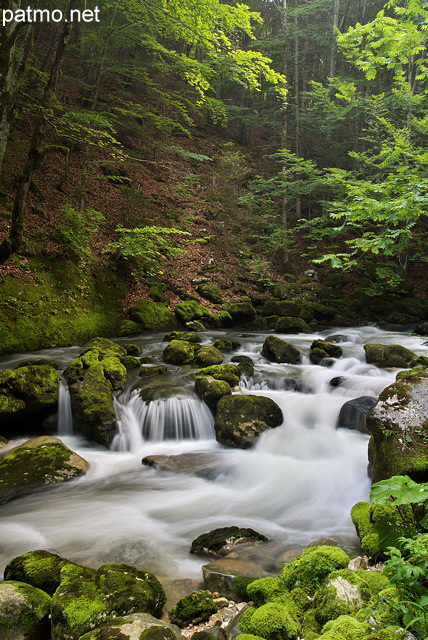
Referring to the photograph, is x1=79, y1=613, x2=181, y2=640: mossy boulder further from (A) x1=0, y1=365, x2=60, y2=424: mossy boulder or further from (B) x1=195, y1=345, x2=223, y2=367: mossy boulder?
(B) x1=195, y1=345, x2=223, y2=367: mossy boulder

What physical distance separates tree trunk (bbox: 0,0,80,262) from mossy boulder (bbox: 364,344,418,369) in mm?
9330

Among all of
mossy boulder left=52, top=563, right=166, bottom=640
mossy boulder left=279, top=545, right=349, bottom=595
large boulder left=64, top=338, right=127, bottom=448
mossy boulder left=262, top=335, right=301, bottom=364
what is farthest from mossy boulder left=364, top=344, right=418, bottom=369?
mossy boulder left=52, top=563, right=166, bottom=640

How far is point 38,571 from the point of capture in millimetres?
3051

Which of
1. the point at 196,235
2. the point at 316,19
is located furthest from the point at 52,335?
the point at 316,19

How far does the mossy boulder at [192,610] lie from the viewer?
2707 millimetres

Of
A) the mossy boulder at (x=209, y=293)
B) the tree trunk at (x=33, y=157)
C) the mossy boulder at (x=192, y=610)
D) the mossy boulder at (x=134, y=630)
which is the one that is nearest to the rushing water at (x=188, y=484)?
the mossy boulder at (x=192, y=610)

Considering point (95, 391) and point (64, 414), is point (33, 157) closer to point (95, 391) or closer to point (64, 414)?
point (95, 391)

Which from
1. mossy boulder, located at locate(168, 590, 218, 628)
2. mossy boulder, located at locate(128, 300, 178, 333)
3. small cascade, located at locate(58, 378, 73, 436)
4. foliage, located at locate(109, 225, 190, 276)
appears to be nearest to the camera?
mossy boulder, located at locate(168, 590, 218, 628)

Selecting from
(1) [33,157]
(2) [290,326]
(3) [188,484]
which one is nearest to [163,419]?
(3) [188,484]

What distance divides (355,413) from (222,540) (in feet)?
12.3

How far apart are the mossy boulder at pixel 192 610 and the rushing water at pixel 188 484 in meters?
0.80

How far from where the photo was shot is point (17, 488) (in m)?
4.84

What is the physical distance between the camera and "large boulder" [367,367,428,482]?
11.9ft

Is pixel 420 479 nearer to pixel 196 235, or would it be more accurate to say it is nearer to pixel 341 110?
pixel 196 235
